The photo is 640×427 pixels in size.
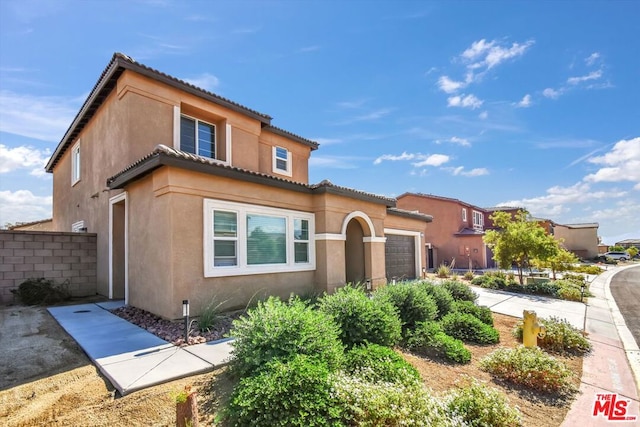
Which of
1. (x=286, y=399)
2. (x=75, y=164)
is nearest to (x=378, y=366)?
(x=286, y=399)

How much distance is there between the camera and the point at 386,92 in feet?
45.9

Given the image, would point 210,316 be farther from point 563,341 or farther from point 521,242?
point 521,242

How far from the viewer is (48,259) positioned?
1121 centimetres

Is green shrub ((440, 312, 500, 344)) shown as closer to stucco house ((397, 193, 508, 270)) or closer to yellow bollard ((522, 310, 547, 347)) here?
yellow bollard ((522, 310, 547, 347))

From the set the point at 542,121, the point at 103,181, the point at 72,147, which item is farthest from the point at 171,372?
the point at 542,121

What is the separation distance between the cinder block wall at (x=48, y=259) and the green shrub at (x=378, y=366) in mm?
11709

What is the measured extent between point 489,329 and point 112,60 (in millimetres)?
13688

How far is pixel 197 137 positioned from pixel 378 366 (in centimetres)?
1074

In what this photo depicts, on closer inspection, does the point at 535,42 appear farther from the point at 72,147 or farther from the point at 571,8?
the point at 72,147

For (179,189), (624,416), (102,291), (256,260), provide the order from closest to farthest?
(624,416)
(179,189)
(256,260)
(102,291)

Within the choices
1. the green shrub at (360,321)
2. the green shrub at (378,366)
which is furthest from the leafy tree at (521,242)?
the green shrub at (378,366)

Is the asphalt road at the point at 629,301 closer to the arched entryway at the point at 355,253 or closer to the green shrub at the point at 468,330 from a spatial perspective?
the green shrub at the point at 468,330

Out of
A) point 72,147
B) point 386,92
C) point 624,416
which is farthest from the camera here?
point 72,147

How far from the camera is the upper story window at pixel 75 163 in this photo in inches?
580
